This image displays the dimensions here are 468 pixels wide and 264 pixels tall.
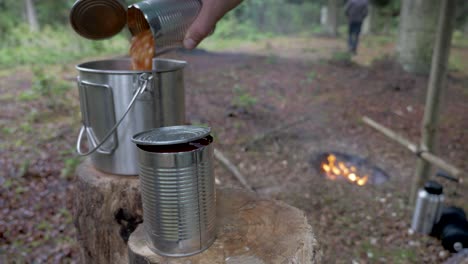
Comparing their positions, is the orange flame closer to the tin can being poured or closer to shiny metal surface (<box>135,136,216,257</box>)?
the tin can being poured

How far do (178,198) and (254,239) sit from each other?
466mm

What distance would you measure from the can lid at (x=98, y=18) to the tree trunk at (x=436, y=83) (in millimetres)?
2732

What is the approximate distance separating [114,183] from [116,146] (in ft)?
0.84

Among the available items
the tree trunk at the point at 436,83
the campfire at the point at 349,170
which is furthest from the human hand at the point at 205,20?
the campfire at the point at 349,170

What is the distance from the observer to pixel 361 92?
693 centimetres

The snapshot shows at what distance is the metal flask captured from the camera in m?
3.09

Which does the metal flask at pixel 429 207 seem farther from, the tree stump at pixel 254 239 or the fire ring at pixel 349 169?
the tree stump at pixel 254 239

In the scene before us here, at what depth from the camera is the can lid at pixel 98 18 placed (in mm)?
1963

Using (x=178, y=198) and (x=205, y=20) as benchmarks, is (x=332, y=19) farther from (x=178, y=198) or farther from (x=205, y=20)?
(x=178, y=198)

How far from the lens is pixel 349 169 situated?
436 centimetres

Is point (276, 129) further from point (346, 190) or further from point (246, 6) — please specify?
point (246, 6)

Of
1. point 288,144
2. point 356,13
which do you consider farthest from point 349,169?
point 356,13

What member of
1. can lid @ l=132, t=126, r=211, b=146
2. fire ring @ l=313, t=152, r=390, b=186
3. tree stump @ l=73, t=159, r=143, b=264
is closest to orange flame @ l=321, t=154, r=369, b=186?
fire ring @ l=313, t=152, r=390, b=186

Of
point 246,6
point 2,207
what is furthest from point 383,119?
point 246,6
